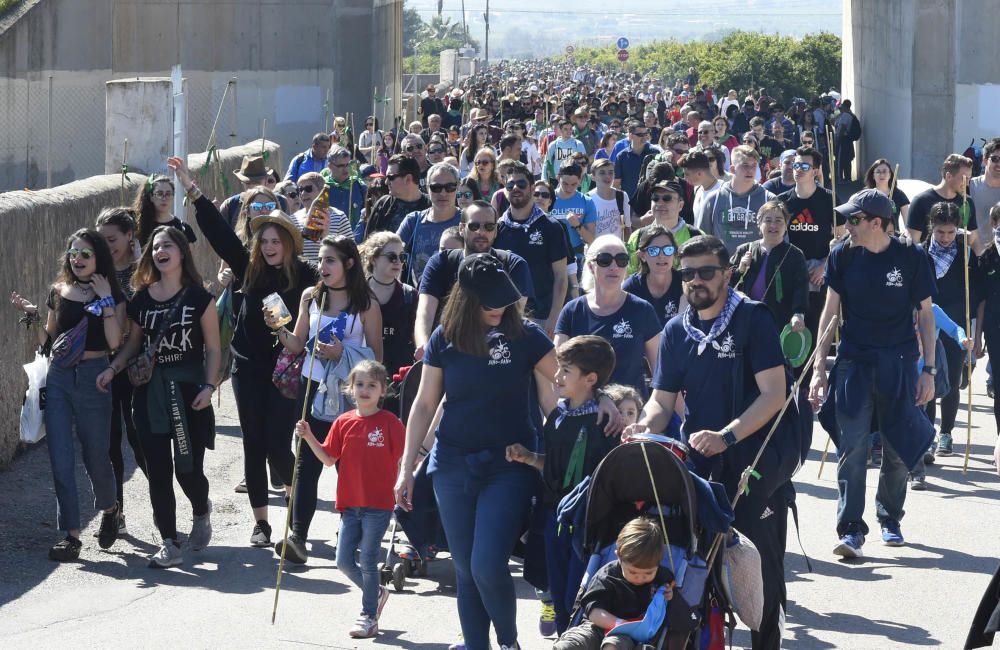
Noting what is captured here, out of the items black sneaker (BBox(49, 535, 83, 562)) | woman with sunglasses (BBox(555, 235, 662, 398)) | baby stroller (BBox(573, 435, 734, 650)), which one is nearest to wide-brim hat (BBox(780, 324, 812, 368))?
woman with sunglasses (BBox(555, 235, 662, 398))

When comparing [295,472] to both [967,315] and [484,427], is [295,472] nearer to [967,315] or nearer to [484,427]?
[484,427]

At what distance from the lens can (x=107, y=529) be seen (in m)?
9.05

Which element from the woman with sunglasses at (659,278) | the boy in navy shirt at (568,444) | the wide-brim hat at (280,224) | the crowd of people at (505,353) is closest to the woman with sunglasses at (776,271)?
the crowd of people at (505,353)

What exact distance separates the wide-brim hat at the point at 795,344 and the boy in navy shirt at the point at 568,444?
3.22 m

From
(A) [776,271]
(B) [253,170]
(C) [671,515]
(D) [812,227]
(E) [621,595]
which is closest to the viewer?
(E) [621,595]

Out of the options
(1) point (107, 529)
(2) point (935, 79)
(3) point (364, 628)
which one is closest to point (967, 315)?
(3) point (364, 628)

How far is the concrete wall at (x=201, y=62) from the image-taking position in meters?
28.0

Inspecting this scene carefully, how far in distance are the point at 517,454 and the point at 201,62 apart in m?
28.4

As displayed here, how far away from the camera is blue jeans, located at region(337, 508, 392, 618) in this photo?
24.6 ft

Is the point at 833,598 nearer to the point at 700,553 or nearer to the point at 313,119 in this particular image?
the point at 700,553

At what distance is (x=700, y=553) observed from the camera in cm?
601

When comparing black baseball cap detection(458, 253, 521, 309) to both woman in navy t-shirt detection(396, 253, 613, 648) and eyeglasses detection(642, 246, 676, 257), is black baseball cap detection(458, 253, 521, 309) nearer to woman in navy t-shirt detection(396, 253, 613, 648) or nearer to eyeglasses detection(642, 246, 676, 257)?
woman in navy t-shirt detection(396, 253, 613, 648)

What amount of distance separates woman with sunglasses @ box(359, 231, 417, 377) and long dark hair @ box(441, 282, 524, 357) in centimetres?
231

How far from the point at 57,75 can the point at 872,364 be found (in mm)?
23981
